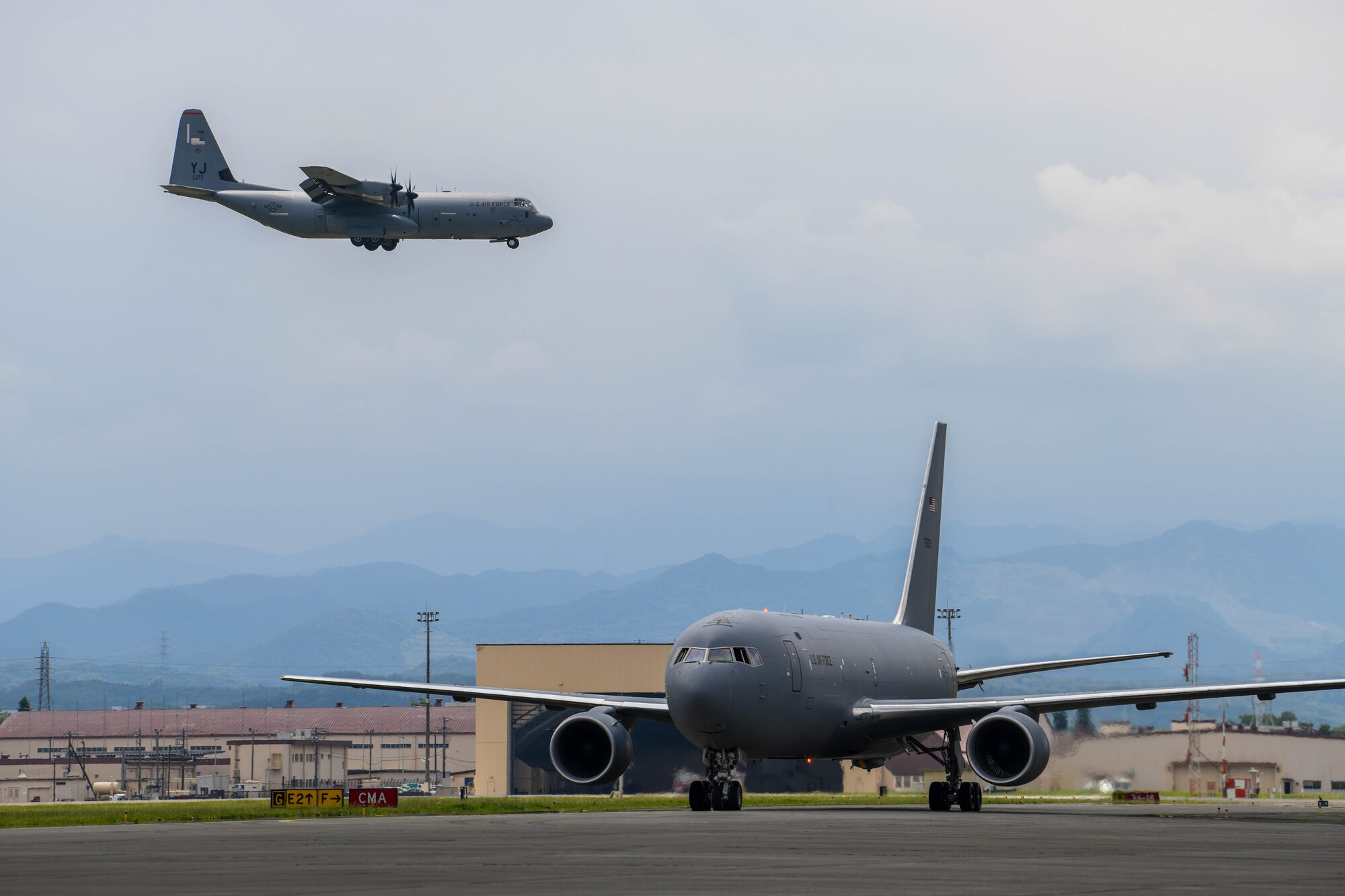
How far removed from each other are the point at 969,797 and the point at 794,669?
233 inches

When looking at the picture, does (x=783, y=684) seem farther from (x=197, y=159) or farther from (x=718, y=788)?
(x=197, y=159)

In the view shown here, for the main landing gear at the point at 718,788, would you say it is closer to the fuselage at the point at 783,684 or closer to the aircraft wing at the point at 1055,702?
the fuselage at the point at 783,684

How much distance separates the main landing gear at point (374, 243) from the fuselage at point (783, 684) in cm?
3495

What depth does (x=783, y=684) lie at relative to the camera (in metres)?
35.4

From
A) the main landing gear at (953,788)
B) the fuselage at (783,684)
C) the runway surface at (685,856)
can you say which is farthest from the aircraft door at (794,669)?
the runway surface at (685,856)

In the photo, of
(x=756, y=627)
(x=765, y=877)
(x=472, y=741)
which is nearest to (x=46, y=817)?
(x=756, y=627)

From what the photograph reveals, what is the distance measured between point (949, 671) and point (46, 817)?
2360cm

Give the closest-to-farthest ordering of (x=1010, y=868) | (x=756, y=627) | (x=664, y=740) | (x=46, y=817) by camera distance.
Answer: (x=1010, y=868) < (x=756, y=627) < (x=46, y=817) < (x=664, y=740)

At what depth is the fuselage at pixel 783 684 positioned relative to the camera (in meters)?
34.2

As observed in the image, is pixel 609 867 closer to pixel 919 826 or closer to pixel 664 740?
pixel 919 826

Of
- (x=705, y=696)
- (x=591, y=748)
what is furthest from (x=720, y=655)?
(x=591, y=748)

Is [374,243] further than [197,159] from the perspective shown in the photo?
No

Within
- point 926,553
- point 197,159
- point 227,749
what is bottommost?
point 227,749

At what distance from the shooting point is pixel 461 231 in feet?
233
